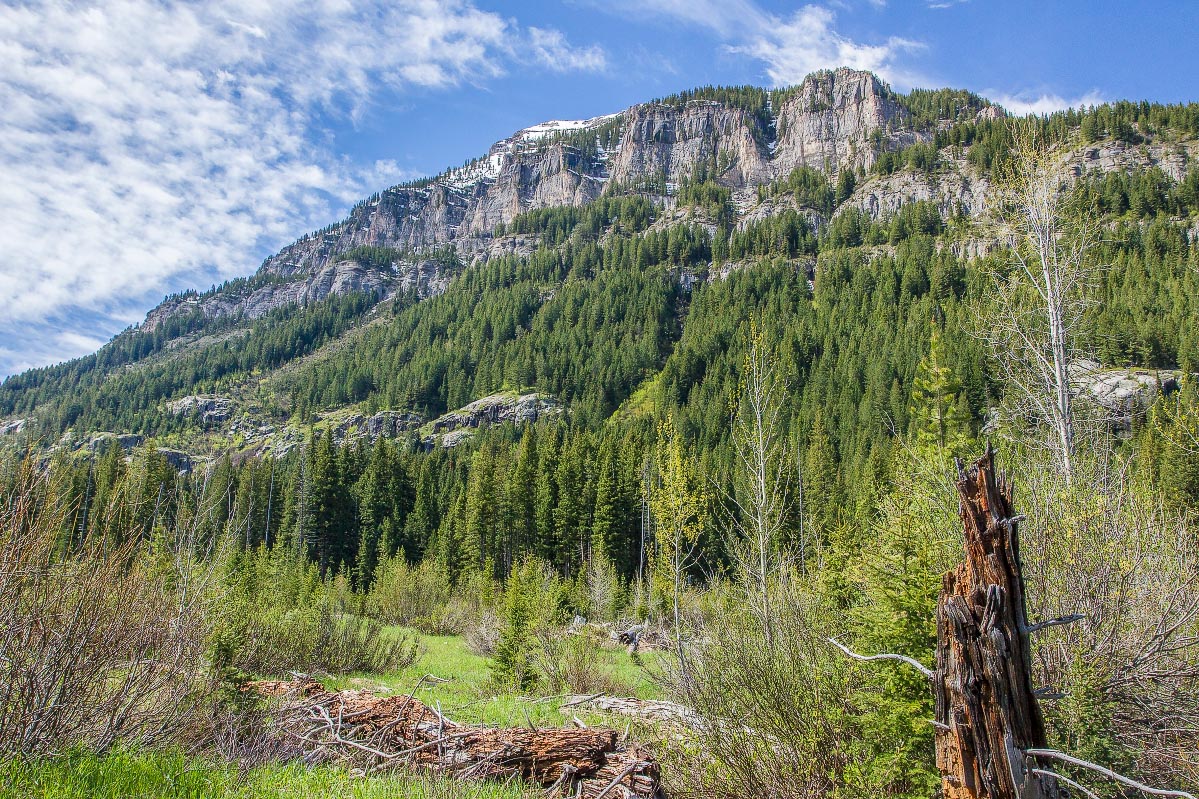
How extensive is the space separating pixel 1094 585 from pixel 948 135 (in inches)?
7354

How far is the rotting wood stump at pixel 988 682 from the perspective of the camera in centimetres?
259

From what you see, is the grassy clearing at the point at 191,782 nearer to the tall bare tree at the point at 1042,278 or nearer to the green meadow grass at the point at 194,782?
the green meadow grass at the point at 194,782

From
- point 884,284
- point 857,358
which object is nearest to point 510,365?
point 857,358

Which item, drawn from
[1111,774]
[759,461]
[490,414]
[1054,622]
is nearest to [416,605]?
[759,461]

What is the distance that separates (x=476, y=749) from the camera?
655cm

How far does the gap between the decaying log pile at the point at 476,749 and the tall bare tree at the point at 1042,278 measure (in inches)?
414

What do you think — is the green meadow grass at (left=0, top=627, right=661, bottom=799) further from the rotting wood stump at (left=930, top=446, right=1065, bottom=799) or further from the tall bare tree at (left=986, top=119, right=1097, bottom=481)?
the tall bare tree at (left=986, top=119, right=1097, bottom=481)

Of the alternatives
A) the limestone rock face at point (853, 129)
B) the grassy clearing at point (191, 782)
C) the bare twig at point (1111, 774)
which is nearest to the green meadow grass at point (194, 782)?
the grassy clearing at point (191, 782)

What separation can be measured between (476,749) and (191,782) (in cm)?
272

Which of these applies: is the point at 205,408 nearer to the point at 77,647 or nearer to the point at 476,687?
the point at 476,687

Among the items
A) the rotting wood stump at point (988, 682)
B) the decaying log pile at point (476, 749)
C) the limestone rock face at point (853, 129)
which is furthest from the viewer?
the limestone rock face at point (853, 129)

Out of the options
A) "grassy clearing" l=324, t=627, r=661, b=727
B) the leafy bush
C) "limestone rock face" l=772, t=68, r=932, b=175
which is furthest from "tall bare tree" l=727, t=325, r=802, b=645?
"limestone rock face" l=772, t=68, r=932, b=175

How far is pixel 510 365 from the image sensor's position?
363 ft

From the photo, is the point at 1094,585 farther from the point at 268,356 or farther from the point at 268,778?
the point at 268,356
